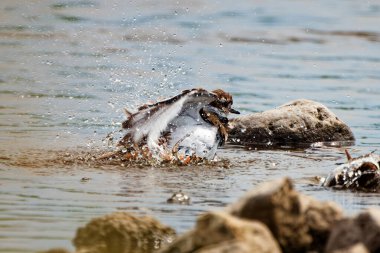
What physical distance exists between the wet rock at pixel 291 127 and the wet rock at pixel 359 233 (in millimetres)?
6216

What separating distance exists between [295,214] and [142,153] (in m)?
4.37

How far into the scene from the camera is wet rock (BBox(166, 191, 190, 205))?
8250 millimetres

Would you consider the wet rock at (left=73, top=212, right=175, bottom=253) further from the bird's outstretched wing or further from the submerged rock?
the bird's outstretched wing

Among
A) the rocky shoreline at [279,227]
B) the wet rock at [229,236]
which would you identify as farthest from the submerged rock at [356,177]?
the wet rock at [229,236]

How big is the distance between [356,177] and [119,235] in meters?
3.32

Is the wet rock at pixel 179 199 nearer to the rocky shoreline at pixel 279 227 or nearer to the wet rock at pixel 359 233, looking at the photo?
the rocky shoreline at pixel 279 227

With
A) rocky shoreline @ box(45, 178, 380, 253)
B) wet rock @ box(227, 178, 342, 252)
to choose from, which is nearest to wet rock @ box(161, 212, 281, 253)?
rocky shoreline @ box(45, 178, 380, 253)

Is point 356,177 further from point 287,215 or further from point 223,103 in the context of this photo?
point 287,215

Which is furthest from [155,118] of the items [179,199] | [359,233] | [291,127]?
[359,233]

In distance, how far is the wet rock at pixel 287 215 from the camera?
579cm

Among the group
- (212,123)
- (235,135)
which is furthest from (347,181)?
(235,135)

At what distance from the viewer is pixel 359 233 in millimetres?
5672

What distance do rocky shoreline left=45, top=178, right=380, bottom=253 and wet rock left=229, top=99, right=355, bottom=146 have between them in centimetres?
594

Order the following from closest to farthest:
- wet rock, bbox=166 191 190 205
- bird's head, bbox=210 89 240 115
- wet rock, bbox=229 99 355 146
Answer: wet rock, bbox=166 191 190 205 < bird's head, bbox=210 89 240 115 < wet rock, bbox=229 99 355 146
